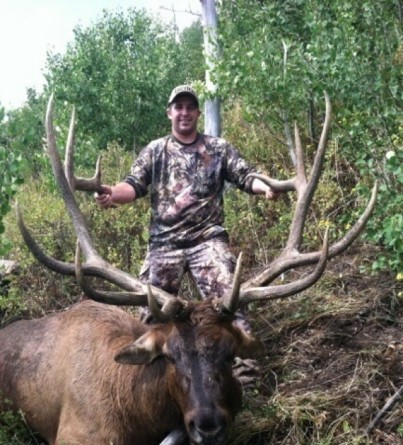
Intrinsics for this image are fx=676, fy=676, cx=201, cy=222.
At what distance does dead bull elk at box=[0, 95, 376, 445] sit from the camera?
354 centimetres

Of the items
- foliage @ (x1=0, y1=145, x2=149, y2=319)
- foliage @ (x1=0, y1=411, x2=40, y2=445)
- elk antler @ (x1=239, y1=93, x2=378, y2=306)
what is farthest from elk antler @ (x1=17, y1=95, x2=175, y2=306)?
foliage @ (x1=0, y1=145, x2=149, y2=319)

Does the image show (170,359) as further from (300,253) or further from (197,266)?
(197,266)

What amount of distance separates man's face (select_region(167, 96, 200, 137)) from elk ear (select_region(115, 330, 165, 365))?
7.02ft

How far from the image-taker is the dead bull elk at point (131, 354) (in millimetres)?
3535

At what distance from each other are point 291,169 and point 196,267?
10.7 ft

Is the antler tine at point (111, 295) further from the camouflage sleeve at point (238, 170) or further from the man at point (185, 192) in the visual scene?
the camouflage sleeve at point (238, 170)

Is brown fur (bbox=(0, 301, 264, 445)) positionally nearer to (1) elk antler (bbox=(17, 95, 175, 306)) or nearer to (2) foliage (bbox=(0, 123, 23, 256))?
(1) elk antler (bbox=(17, 95, 175, 306))

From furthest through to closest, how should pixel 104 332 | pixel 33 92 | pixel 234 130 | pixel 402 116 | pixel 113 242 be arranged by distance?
1. pixel 33 92
2. pixel 234 130
3. pixel 113 242
4. pixel 402 116
5. pixel 104 332

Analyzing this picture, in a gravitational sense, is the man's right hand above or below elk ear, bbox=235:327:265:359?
above

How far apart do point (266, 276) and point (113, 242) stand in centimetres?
388

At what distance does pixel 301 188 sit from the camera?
14.7ft

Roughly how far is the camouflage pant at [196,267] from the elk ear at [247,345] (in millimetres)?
1093

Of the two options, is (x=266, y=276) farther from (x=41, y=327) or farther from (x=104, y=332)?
(x=41, y=327)

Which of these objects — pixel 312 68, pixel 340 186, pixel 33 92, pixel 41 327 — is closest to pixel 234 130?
pixel 340 186
